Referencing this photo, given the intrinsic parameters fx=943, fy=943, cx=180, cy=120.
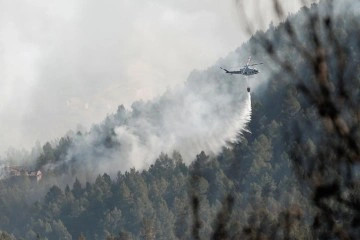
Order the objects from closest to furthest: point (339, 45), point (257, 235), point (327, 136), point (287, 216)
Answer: point (339, 45), point (327, 136), point (287, 216), point (257, 235)

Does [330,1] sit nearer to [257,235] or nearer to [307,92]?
[307,92]

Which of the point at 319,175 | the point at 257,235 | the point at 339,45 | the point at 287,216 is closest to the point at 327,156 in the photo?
the point at 319,175

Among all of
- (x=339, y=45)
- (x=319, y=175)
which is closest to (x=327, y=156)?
(x=319, y=175)

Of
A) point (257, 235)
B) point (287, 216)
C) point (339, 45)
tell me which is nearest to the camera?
point (339, 45)

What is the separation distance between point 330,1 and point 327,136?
3.87m

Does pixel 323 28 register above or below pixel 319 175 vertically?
above

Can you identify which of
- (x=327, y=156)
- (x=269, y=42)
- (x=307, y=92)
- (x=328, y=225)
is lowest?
(x=328, y=225)

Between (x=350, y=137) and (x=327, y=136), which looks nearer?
(x=350, y=137)

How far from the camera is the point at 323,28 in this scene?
84.7ft

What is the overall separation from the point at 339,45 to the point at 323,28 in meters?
1.31

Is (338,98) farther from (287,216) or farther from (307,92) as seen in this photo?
(287,216)

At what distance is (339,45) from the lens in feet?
80.9

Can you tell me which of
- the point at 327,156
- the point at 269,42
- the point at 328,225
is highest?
the point at 269,42

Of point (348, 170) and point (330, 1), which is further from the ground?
point (330, 1)
